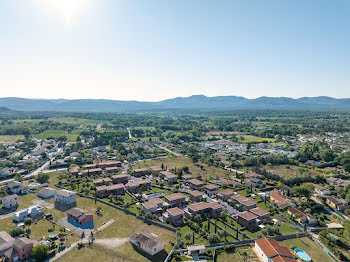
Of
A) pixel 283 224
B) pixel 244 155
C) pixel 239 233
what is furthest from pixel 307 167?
pixel 239 233

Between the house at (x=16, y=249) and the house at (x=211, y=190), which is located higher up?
the house at (x=16, y=249)

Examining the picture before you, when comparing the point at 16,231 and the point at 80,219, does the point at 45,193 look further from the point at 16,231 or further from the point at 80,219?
the point at 80,219

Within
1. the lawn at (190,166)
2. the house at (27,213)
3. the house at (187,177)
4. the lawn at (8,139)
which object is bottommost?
the lawn at (190,166)

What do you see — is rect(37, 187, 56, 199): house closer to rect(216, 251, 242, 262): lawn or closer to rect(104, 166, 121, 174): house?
rect(104, 166, 121, 174): house

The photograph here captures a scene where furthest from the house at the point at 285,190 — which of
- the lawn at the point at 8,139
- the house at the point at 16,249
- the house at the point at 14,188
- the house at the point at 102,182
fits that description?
the lawn at the point at 8,139

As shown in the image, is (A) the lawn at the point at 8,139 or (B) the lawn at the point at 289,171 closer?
(B) the lawn at the point at 289,171

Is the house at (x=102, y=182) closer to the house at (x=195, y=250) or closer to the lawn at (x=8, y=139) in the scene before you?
the house at (x=195, y=250)

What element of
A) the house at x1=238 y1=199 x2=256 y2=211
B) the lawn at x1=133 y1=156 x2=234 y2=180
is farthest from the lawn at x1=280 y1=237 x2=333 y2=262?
the lawn at x1=133 y1=156 x2=234 y2=180
